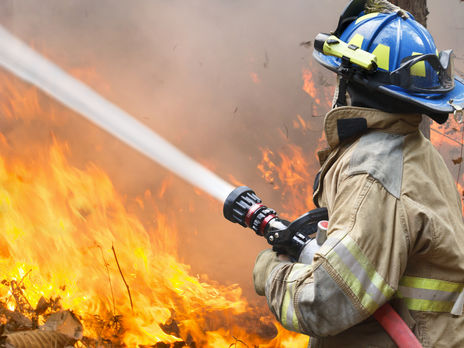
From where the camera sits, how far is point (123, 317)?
422 cm

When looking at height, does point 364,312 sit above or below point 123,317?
below

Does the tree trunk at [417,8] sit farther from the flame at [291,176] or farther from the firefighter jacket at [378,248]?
the firefighter jacket at [378,248]

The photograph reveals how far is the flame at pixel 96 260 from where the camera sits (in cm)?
423

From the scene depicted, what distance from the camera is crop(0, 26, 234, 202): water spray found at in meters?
4.80

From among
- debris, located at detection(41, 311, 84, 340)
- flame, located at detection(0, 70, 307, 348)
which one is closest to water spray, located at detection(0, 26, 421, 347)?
flame, located at detection(0, 70, 307, 348)

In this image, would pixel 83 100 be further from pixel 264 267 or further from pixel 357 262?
pixel 357 262

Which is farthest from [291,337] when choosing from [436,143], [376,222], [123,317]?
[436,143]

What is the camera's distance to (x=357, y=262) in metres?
1.66

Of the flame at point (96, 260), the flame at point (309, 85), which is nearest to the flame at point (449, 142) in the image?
the flame at point (309, 85)

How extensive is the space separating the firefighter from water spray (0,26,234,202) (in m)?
2.79

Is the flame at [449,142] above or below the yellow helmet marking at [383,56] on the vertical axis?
above

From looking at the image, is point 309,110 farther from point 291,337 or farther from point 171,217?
point 291,337

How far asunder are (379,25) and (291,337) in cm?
311

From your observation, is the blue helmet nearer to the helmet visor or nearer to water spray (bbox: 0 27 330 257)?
the helmet visor
